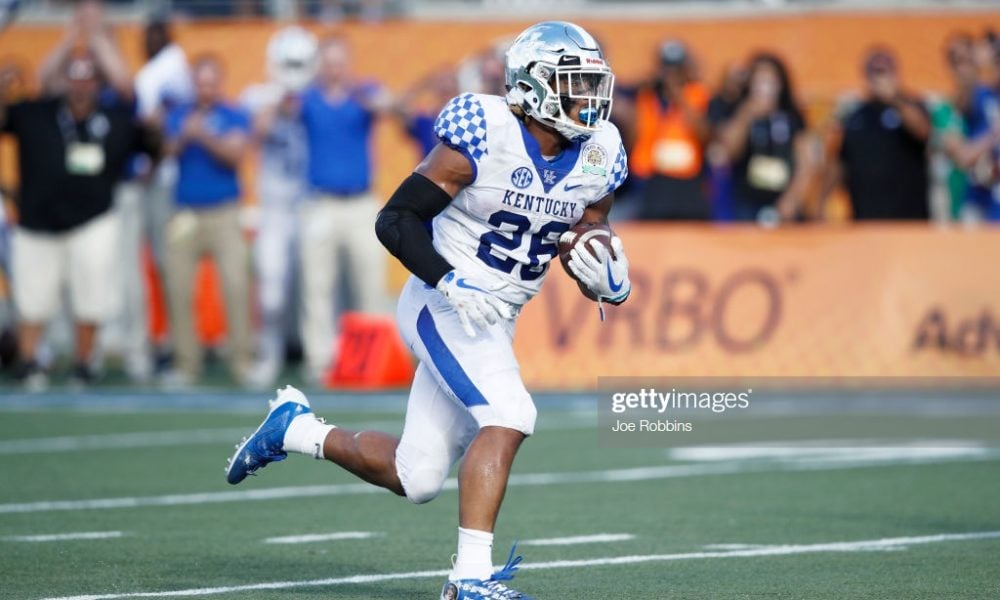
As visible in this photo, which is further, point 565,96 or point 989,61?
point 989,61

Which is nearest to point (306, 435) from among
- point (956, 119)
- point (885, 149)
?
point (885, 149)

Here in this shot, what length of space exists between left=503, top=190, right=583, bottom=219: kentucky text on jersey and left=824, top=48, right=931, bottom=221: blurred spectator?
26.0 feet

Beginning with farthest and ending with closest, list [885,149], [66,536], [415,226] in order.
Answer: [885,149] → [66,536] → [415,226]

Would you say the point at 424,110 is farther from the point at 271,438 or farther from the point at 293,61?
the point at 271,438

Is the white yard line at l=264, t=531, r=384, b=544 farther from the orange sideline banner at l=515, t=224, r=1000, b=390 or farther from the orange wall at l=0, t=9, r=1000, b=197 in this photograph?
the orange wall at l=0, t=9, r=1000, b=197

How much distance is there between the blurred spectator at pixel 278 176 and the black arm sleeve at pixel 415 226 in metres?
7.87

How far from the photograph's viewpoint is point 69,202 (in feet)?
43.6

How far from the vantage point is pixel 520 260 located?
614 cm

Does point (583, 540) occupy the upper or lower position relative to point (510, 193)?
lower

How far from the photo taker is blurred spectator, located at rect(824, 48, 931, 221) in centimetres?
1357

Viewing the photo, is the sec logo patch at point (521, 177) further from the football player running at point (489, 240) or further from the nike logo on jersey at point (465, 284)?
the nike logo on jersey at point (465, 284)

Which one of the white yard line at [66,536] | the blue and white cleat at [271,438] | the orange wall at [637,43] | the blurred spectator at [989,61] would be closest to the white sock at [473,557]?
the blue and white cleat at [271,438]

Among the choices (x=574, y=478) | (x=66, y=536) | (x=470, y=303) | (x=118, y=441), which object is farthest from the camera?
(x=118, y=441)

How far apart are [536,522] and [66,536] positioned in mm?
1944
